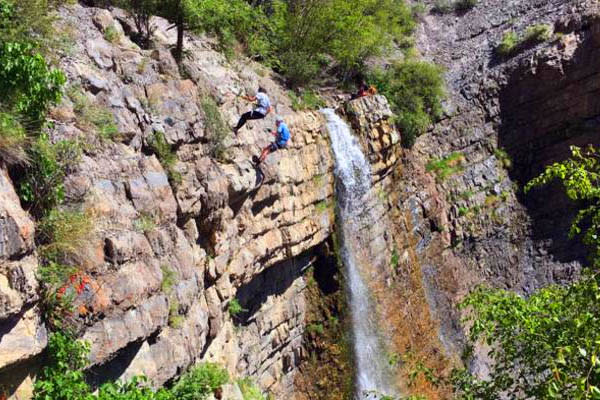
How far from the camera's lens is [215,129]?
10633mm

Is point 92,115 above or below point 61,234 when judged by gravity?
above

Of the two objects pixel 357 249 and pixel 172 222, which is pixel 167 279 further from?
pixel 357 249

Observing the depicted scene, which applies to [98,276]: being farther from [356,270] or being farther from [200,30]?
[356,270]

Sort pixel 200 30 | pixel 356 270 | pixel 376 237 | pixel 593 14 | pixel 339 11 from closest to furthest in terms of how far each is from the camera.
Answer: pixel 200 30 → pixel 356 270 → pixel 376 237 → pixel 339 11 → pixel 593 14

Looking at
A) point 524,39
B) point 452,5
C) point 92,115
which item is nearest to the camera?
point 92,115

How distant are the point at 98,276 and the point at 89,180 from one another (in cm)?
129

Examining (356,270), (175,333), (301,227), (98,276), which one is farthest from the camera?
(356,270)

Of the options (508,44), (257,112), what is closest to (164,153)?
(257,112)

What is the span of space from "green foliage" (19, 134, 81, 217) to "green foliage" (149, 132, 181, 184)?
2248 millimetres

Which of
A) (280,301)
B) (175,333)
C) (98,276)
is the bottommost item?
(280,301)

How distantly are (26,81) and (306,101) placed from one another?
9760 millimetres

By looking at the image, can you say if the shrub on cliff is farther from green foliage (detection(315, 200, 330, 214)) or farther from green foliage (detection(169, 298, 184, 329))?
green foliage (detection(315, 200, 330, 214))

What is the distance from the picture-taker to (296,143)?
1338 centimetres

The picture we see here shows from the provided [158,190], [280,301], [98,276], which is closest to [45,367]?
[98,276]
